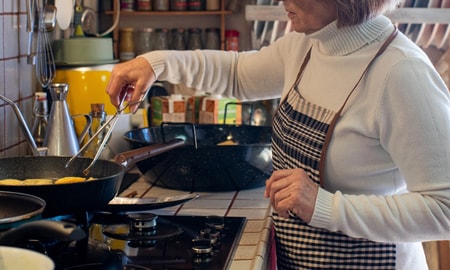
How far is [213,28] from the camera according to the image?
9.20ft

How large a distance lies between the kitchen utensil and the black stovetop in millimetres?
333

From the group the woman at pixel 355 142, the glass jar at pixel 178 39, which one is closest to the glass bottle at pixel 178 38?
the glass jar at pixel 178 39

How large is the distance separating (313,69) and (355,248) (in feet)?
1.14

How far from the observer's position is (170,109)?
7.74 feet

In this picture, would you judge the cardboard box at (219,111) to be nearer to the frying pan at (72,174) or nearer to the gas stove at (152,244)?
the frying pan at (72,174)

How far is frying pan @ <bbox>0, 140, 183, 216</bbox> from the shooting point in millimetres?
1287

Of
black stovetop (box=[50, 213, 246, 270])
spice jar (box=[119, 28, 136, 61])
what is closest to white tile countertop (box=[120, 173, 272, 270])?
black stovetop (box=[50, 213, 246, 270])

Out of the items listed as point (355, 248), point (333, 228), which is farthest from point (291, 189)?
point (355, 248)

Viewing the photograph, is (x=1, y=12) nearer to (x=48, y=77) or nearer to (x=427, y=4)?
(x=48, y=77)

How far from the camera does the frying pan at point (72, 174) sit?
1287 millimetres

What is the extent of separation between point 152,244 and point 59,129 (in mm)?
545

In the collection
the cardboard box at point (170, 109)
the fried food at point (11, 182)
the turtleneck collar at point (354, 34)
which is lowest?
the cardboard box at point (170, 109)

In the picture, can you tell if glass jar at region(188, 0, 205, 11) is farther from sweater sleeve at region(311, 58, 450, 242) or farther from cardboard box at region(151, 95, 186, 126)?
sweater sleeve at region(311, 58, 450, 242)

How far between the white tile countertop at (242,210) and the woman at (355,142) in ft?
0.21
